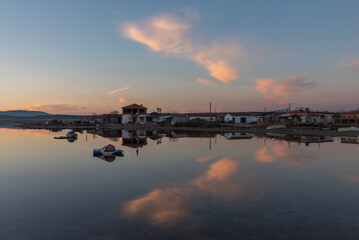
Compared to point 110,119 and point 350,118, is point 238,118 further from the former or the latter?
point 110,119

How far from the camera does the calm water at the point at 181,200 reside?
378 inches

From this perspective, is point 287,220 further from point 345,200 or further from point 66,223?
point 66,223

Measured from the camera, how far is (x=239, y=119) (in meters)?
88.8

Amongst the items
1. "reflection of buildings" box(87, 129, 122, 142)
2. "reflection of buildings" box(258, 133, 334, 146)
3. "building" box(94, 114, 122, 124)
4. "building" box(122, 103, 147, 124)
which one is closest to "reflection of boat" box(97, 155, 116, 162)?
"reflection of buildings" box(87, 129, 122, 142)

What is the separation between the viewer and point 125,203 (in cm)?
1268

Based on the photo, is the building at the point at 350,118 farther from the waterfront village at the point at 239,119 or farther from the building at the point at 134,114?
the building at the point at 134,114

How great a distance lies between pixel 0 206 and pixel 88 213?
4974mm

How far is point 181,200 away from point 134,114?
8463 cm

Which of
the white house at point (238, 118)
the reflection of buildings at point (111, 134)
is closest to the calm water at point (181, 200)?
the reflection of buildings at point (111, 134)

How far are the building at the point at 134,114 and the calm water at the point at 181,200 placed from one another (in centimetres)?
7121

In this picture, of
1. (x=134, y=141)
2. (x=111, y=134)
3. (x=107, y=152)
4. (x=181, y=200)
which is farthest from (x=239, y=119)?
(x=181, y=200)

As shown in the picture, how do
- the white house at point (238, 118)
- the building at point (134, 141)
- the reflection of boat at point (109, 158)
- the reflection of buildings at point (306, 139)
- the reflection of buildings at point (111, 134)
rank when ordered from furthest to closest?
1. the white house at point (238, 118)
2. the reflection of buildings at point (111, 134)
3. the reflection of buildings at point (306, 139)
4. the building at point (134, 141)
5. the reflection of boat at point (109, 158)

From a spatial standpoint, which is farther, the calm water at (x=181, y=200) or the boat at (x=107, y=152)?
the boat at (x=107, y=152)

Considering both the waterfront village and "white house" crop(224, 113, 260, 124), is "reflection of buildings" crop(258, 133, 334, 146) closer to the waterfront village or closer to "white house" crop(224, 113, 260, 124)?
the waterfront village
